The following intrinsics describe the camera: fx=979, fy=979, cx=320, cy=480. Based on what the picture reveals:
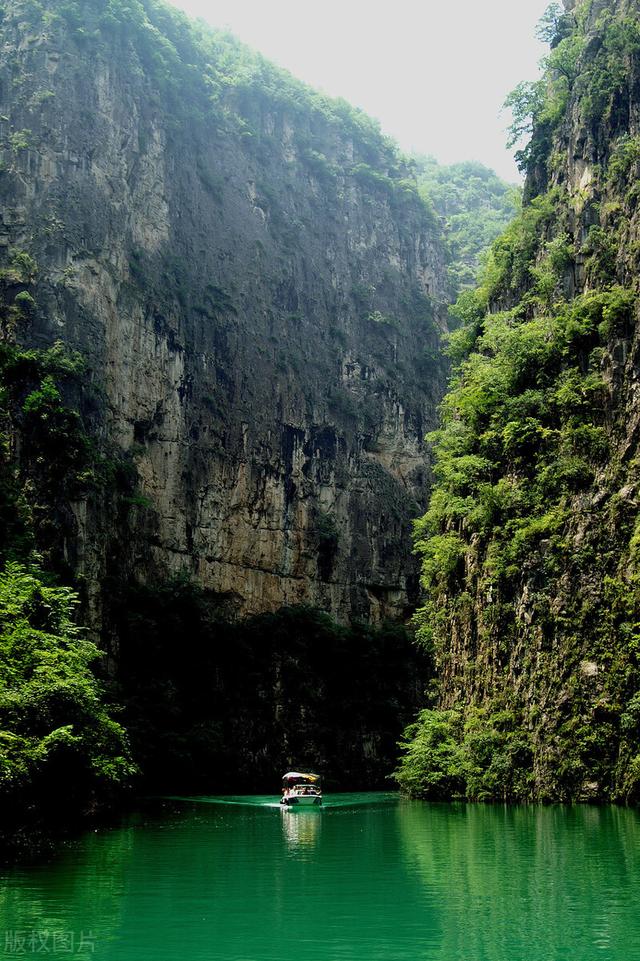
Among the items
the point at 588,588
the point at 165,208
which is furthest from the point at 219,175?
the point at 588,588

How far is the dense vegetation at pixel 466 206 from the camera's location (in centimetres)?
8200

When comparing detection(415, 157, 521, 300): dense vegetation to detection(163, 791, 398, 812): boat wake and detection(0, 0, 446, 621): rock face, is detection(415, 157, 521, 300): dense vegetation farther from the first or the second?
detection(163, 791, 398, 812): boat wake

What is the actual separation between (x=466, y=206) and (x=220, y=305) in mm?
46388

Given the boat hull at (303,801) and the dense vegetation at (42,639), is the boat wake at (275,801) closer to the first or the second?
the boat hull at (303,801)

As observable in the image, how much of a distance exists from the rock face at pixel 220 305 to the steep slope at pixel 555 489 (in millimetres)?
17318

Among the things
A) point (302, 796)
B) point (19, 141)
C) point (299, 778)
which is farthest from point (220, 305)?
point (302, 796)

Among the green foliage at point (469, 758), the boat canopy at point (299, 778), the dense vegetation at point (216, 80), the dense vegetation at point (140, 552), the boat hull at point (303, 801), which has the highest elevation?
the dense vegetation at point (216, 80)

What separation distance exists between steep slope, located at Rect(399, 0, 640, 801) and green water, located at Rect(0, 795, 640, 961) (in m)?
6.13

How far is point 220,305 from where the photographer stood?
201 feet
